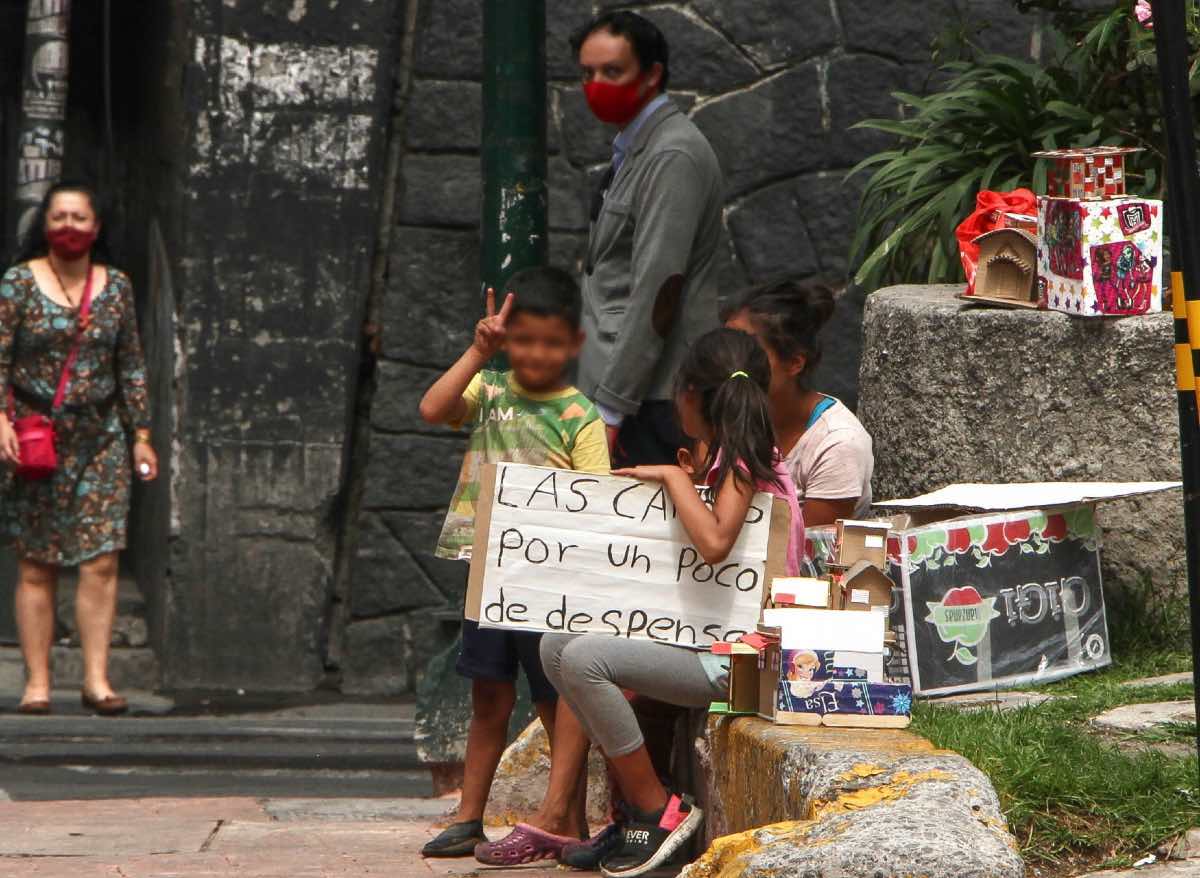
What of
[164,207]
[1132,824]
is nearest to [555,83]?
[164,207]

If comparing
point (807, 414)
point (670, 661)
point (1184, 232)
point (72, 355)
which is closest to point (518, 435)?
point (670, 661)

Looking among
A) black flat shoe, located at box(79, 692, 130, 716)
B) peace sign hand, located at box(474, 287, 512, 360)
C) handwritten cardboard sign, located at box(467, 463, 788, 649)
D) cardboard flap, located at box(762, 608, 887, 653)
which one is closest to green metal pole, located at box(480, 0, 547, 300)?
peace sign hand, located at box(474, 287, 512, 360)

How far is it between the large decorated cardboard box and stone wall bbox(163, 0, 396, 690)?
9.97 feet

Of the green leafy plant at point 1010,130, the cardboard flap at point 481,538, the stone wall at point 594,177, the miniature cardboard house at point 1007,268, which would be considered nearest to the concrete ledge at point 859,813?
the cardboard flap at point 481,538

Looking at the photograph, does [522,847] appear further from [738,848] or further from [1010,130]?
[1010,130]

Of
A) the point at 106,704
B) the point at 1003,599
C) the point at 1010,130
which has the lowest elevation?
the point at 106,704

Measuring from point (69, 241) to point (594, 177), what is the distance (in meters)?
1.85

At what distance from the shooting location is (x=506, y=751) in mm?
5055

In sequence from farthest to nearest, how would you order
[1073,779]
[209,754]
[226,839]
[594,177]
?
[594,177]
[209,754]
[226,839]
[1073,779]

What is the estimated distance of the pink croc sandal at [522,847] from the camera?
4.31 metres

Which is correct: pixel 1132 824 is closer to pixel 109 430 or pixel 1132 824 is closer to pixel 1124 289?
pixel 1124 289

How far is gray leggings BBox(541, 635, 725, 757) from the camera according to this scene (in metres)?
4.14

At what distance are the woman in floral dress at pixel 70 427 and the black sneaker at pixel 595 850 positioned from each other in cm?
287

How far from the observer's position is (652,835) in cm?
418
